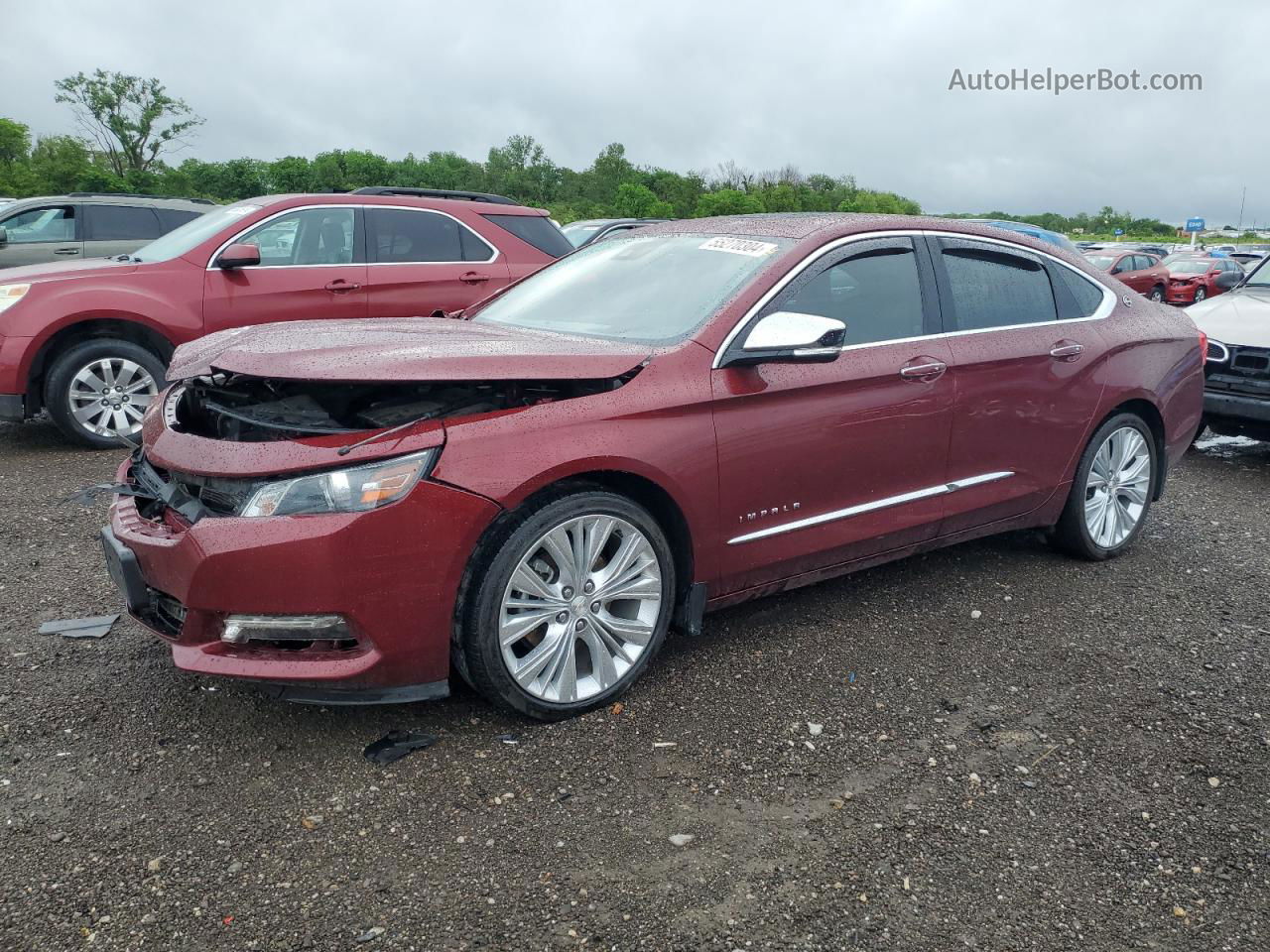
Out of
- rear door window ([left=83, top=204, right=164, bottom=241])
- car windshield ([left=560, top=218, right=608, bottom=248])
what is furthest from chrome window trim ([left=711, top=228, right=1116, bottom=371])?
car windshield ([left=560, top=218, right=608, bottom=248])

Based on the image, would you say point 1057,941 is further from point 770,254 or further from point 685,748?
point 770,254

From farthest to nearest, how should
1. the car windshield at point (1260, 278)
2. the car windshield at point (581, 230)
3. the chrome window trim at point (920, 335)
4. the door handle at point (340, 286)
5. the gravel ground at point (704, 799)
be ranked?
the car windshield at point (581, 230) → the car windshield at point (1260, 278) → the door handle at point (340, 286) → the chrome window trim at point (920, 335) → the gravel ground at point (704, 799)

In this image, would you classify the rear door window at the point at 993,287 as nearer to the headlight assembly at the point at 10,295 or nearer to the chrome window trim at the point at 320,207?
the chrome window trim at the point at 320,207

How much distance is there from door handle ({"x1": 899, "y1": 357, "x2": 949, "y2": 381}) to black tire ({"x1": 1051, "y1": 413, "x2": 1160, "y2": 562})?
3.80 feet

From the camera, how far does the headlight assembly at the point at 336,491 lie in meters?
2.81

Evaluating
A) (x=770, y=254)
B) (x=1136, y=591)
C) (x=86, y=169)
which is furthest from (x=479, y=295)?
(x=86, y=169)

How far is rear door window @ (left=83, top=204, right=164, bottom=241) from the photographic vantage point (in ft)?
33.3

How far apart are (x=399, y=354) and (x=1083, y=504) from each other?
3.34 m

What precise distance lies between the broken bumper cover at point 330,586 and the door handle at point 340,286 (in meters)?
4.55

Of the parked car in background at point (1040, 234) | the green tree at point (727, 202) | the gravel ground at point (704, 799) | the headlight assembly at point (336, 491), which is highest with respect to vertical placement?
the green tree at point (727, 202)

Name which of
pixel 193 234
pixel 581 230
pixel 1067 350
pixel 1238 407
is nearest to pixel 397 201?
pixel 193 234

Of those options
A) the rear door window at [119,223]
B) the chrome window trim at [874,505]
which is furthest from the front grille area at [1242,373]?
the rear door window at [119,223]

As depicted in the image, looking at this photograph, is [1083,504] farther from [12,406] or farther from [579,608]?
[12,406]

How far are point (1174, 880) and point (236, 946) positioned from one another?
2273mm
